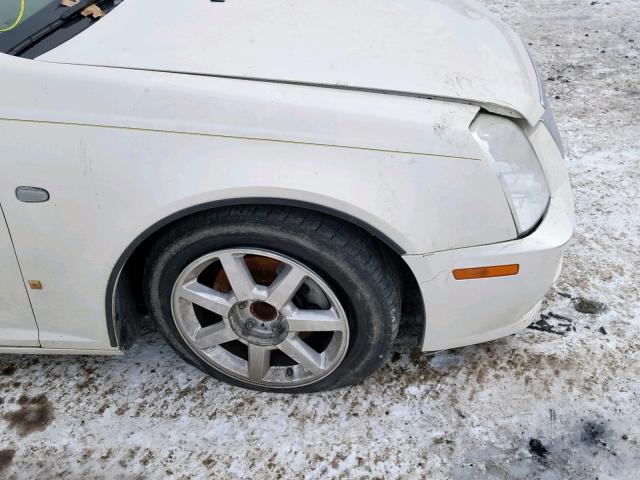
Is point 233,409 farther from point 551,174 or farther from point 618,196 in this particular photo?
point 618,196

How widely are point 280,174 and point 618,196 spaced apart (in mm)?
2192

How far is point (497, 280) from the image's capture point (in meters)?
2.06

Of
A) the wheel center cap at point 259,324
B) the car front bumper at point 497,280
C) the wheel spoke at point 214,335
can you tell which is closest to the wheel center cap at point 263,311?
the wheel center cap at point 259,324

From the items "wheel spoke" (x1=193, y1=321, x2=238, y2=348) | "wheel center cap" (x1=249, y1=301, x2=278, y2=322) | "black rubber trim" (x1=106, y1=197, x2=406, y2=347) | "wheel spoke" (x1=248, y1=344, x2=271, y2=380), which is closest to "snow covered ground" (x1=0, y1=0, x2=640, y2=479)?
"wheel spoke" (x1=248, y1=344, x2=271, y2=380)

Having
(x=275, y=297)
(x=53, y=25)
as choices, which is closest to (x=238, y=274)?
(x=275, y=297)

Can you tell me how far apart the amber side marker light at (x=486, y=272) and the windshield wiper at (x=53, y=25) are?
4.81ft

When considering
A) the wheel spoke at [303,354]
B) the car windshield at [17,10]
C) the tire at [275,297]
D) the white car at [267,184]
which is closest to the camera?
the white car at [267,184]

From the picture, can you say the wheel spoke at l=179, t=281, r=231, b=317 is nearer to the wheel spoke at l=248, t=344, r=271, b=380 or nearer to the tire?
the tire

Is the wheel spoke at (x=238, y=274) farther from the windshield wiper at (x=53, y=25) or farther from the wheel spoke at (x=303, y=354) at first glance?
the windshield wiper at (x=53, y=25)

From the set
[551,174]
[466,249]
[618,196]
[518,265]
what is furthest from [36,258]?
[618,196]

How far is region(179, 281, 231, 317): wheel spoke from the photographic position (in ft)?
7.06

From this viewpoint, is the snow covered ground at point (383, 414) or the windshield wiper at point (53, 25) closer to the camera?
the windshield wiper at point (53, 25)

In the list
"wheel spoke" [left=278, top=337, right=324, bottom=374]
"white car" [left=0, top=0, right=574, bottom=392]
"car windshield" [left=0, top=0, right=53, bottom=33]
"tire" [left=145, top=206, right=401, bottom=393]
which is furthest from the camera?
"wheel spoke" [left=278, top=337, right=324, bottom=374]

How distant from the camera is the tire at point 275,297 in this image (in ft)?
6.48
